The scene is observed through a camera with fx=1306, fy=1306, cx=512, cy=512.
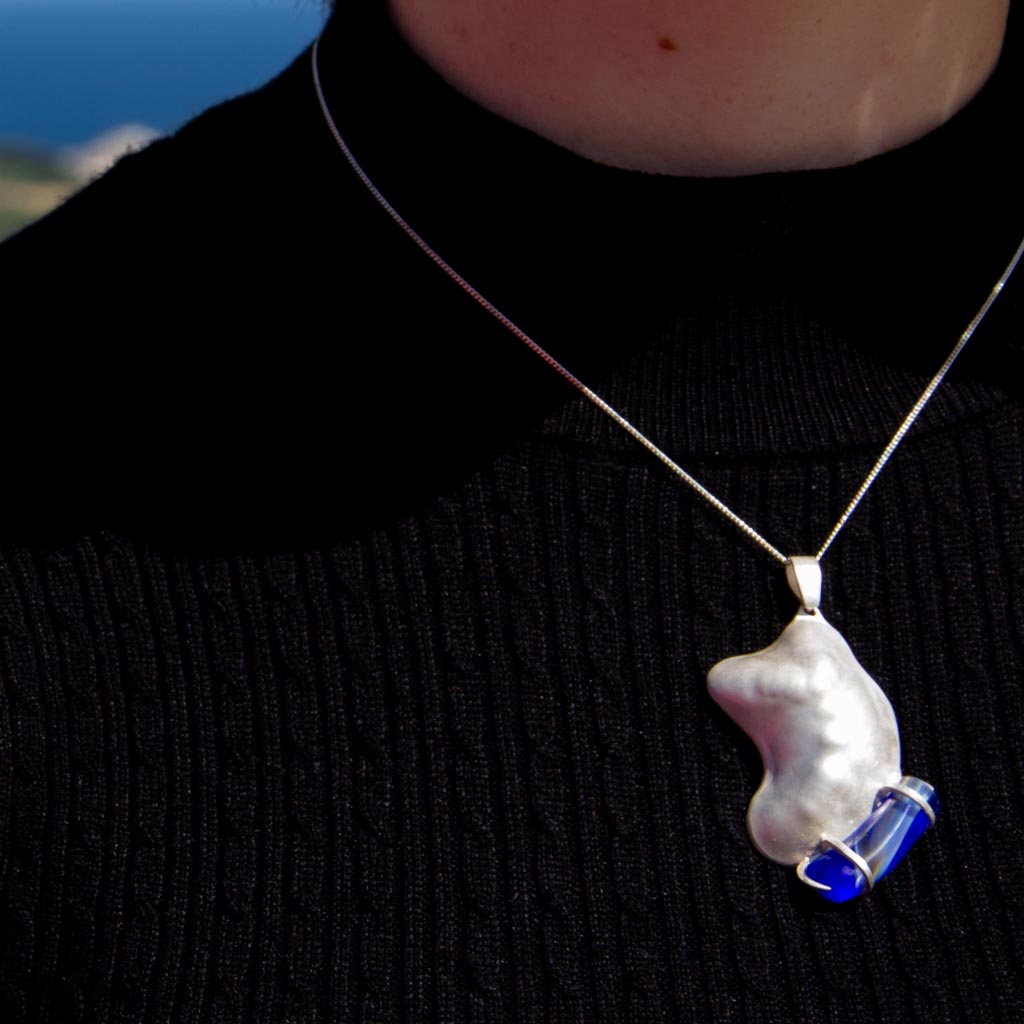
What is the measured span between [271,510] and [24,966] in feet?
0.99

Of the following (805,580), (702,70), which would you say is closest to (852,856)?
(805,580)

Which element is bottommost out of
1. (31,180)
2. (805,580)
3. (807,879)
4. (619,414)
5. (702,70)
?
(807,879)

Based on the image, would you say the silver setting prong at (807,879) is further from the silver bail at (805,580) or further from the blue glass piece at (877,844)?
the silver bail at (805,580)

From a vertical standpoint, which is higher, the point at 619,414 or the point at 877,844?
the point at 619,414

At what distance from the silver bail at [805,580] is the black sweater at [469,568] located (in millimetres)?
13

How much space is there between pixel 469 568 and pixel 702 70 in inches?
13.6

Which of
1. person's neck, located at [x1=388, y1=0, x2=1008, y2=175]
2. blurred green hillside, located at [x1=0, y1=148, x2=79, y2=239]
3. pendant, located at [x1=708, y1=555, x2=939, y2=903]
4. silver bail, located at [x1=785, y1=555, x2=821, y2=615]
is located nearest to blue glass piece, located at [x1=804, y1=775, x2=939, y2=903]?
pendant, located at [x1=708, y1=555, x2=939, y2=903]

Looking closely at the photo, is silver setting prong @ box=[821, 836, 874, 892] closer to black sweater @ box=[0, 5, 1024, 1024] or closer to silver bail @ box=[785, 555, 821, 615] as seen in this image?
black sweater @ box=[0, 5, 1024, 1024]

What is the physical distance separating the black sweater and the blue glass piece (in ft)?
0.07

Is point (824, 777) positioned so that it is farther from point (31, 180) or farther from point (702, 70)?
point (31, 180)

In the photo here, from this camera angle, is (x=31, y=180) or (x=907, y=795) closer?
(x=907, y=795)

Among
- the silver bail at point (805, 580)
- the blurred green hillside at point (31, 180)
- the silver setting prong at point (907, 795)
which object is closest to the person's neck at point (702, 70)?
the silver bail at point (805, 580)

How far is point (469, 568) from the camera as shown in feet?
2.69

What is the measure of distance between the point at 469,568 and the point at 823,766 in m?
0.24
